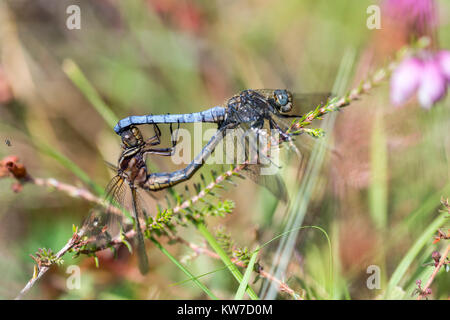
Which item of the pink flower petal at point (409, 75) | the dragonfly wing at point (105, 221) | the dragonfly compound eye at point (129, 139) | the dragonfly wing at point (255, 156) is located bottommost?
the dragonfly wing at point (105, 221)

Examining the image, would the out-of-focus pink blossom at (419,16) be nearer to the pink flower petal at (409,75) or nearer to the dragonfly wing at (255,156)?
the pink flower petal at (409,75)

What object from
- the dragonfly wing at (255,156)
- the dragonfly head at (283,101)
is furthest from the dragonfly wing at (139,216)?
the dragonfly head at (283,101)

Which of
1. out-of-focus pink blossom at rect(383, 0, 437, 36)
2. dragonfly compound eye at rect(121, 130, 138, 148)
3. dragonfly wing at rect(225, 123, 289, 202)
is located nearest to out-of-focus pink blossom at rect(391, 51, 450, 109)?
out-of-focus pink blossom at rect(383, 0, 437, 36)

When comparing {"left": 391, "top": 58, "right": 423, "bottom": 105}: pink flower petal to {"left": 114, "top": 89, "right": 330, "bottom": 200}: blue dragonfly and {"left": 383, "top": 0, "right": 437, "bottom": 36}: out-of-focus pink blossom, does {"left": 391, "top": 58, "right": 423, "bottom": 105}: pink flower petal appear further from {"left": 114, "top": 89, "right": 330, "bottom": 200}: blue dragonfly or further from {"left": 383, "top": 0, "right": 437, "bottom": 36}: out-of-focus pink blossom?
{"left": 114, "top": 89, "right": 330, "bottom": 200}: blue dragonfly

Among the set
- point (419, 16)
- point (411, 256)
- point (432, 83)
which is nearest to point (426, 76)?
point (432, 83)

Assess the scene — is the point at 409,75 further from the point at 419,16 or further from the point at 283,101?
the point at 283,101

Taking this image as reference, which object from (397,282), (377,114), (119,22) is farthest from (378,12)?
(119,22)
